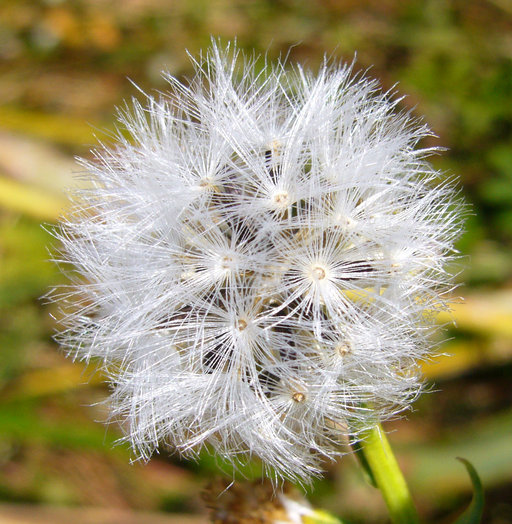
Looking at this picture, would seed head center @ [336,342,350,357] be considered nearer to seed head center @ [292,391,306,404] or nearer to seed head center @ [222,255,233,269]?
seed head center @ [292,391,306,404]

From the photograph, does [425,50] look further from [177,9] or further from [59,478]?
[59,478]

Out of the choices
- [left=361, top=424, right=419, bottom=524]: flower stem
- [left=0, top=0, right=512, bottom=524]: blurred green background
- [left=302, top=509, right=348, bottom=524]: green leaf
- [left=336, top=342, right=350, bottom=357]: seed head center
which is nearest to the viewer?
[left=336, top=342, right=350, bottom=357]: seed head center

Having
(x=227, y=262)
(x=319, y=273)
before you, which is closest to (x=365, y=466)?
(x=319, y=273)

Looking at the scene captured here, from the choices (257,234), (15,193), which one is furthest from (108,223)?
(15,193)

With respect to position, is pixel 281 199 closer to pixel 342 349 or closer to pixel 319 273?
pixel 319 273

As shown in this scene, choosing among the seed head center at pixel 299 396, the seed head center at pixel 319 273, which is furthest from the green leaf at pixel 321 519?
the seed head center at pixel 319 273

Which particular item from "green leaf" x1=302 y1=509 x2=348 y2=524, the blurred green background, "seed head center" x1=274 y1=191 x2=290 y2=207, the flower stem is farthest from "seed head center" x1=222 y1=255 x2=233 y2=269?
the blurred green background
